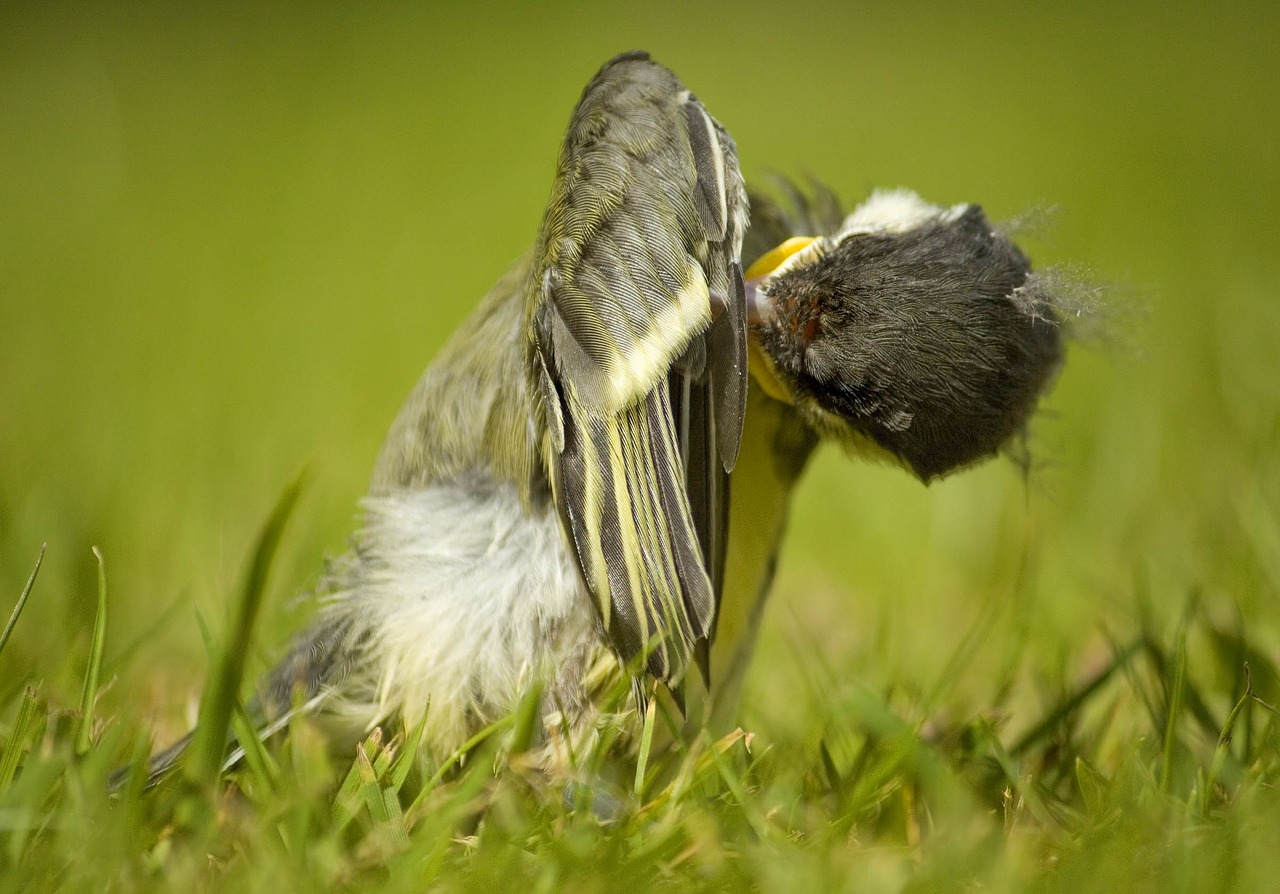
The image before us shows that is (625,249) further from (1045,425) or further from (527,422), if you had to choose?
(1045,425)

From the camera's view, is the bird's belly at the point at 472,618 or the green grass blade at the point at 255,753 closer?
the green grass blade at the point at 255,753

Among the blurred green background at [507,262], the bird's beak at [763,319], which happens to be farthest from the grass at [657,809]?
the bird's beak at [763,319]

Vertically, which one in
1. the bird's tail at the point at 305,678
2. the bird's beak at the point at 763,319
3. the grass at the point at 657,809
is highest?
the bird's beak at the point at 763,319

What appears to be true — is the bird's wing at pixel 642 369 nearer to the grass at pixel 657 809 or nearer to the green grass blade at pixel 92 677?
the grass at pixel 657 809

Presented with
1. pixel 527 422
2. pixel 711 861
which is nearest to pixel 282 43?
pixel 527 422

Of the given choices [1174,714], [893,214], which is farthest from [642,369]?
[1174,714]

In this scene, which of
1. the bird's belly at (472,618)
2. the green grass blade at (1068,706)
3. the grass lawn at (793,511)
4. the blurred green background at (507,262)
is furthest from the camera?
the blurred green background at (507,262)
